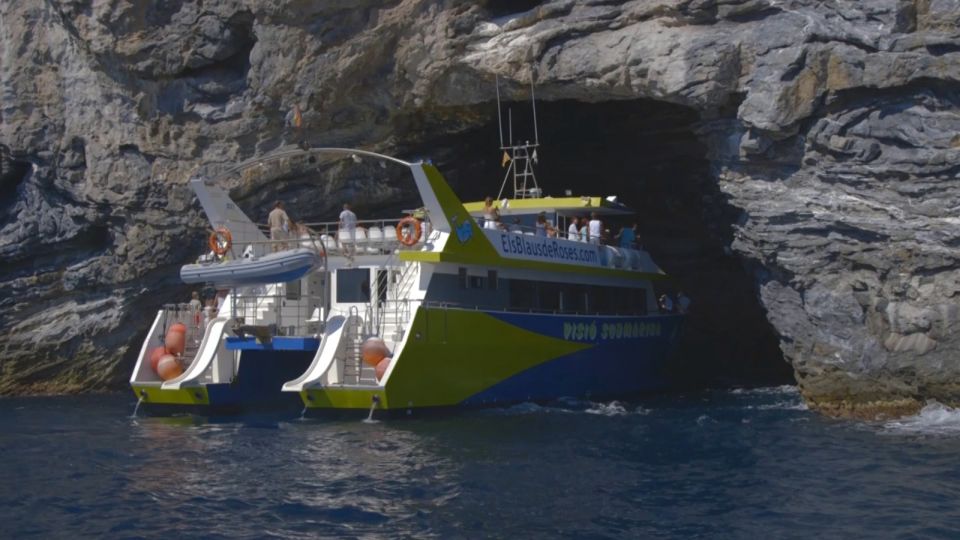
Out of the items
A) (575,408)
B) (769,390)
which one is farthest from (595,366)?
(769,390)

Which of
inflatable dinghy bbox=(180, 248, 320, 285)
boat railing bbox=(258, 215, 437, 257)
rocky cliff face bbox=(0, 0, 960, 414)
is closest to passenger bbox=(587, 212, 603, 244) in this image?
rocky cliff face bbox=(0, 0, 960, 414)

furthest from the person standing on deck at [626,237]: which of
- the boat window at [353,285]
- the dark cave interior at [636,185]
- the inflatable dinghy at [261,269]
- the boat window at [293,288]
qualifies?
the inflatable dinghy at [261,269]

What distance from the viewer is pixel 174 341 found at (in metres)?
20.1

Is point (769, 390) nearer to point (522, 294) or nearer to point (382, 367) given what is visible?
point (522, 294)

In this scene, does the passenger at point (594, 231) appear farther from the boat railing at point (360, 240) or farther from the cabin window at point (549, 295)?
the boat railing at point (360, 240)

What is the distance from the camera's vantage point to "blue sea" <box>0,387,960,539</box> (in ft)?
38.5

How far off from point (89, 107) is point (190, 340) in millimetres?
6323

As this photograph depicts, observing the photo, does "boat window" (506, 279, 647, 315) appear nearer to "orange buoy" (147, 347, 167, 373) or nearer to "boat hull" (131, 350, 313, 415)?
"boat hull" (131, 350, 313, 415)

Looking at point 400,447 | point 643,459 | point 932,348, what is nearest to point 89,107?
point 400,447

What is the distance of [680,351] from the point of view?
26.2 metres

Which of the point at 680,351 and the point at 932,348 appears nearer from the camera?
the point at 932,348

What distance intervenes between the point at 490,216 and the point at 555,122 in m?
5.92

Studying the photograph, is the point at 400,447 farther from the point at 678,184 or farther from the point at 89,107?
the point at 678,184

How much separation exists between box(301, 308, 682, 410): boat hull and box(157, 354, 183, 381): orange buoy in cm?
318
